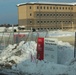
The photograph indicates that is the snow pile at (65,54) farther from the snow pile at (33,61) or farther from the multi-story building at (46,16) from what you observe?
the multi-story building at (46,16)

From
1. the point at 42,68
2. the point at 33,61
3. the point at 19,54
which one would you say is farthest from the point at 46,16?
the point at 42,68

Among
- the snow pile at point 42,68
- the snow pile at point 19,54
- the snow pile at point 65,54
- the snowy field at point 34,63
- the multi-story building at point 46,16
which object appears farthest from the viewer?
the multi-story building at point 46,16

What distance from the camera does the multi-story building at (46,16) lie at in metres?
133

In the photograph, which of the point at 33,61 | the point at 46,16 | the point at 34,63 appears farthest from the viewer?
the point at 46,16

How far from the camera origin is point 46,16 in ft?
443

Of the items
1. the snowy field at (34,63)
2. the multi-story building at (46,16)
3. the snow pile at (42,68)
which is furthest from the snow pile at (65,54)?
the multi-story building at (46,16)

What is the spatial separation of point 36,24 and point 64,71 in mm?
119263

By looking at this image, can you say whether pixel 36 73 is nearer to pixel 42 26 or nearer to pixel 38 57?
pixel 38 57

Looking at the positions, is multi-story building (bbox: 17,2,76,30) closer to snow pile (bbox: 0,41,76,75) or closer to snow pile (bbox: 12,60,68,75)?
snow pile (bbox: 0,41,76,75)

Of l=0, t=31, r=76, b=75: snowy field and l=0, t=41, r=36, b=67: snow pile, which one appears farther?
l=0, t=41, r=36, b=67: snow pile

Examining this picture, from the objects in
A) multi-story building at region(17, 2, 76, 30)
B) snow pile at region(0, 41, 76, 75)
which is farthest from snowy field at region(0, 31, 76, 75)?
multi-story building at region(17, 2, 76, 30)

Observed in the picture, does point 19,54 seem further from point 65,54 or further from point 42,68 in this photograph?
point 42,68

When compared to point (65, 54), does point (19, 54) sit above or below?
below

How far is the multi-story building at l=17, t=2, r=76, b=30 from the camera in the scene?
13300 cm
